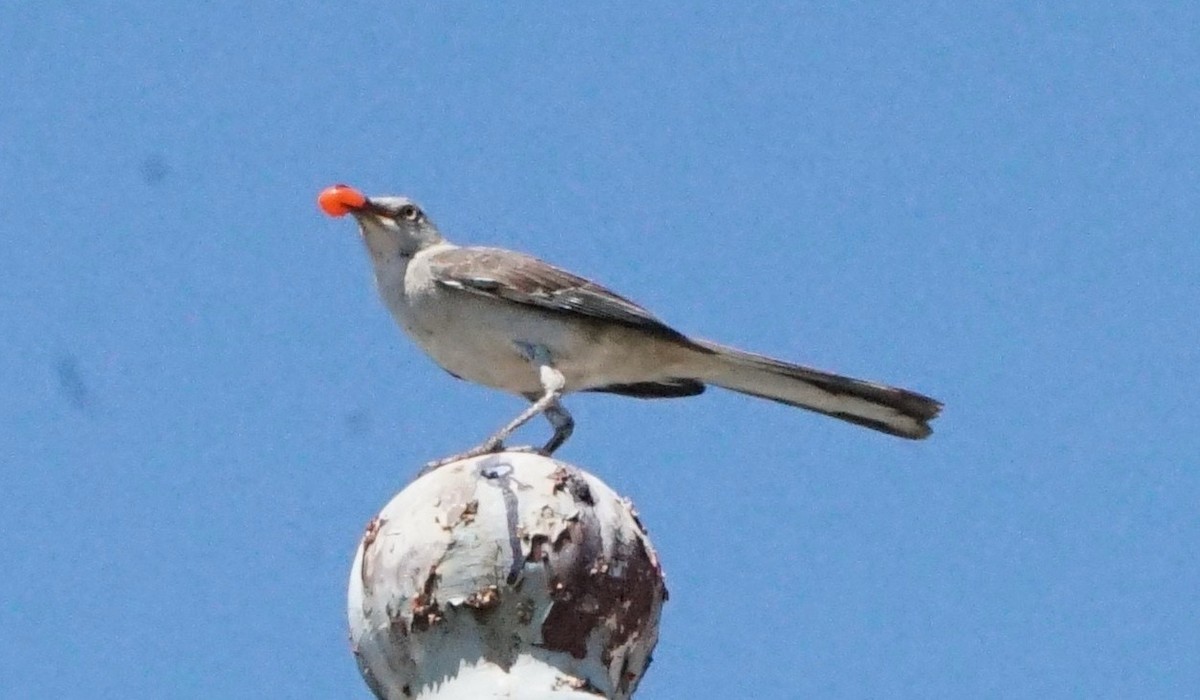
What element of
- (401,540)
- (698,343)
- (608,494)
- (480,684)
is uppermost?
(698,343)

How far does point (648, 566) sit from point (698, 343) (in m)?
3.45

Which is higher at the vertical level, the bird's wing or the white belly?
the bird's wing

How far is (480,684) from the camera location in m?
5.72

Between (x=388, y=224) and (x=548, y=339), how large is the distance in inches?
49.6

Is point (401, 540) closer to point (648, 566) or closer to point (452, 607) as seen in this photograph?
point (452, 607)

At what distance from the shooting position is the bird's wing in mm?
8938

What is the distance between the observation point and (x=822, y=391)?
9.44 m

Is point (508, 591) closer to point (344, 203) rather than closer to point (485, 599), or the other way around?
point (485, 599)

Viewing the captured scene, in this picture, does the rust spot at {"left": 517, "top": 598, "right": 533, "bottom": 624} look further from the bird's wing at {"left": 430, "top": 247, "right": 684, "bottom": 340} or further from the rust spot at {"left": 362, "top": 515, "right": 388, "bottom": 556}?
the bird's wing at {"left": 430, "top": 247, "right": 684, "bottom": 340}

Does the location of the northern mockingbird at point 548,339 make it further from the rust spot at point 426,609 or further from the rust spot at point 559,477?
the rust spot at point 426,609

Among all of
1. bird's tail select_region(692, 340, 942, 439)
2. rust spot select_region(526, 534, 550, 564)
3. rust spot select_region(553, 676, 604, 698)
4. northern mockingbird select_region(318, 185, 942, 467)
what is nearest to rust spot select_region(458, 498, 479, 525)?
rust spot select_region(526, 534, 550, 564)

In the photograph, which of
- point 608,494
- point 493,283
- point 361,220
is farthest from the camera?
point 361,220

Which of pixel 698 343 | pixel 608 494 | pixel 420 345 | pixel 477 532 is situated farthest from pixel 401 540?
pixel 698 343

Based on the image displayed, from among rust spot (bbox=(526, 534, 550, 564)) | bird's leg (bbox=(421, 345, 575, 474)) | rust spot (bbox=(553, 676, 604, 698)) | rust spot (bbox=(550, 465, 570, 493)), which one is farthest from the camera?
bird's leg (bbox=(421, 345, 575, 474))
